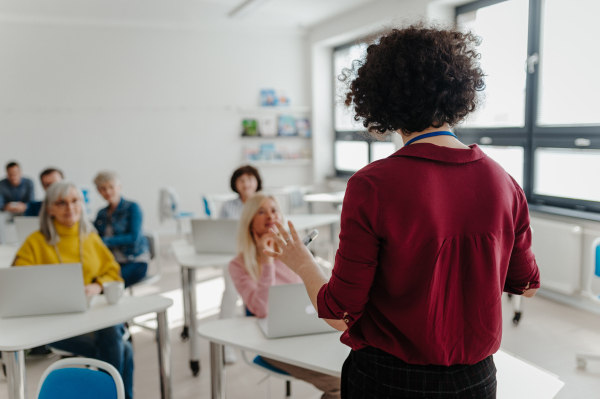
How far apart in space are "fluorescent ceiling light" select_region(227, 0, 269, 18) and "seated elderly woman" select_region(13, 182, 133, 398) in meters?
4.34

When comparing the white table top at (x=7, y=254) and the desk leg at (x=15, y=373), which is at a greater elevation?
the white table top at (x=7, y=254)

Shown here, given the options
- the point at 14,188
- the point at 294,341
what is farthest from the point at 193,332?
the point at 14,188

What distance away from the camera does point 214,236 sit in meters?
3.34

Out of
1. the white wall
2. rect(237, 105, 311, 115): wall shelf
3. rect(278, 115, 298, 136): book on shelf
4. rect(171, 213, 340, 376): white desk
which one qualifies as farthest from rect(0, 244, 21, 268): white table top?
rect(278, 115, 298, 136): book on shelf

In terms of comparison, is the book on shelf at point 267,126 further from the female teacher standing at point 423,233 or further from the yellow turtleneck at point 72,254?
the female teacher standing at point 423,233

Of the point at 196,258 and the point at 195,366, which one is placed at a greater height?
the point at 196,258

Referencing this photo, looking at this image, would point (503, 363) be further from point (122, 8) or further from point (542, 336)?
point (122, 8)

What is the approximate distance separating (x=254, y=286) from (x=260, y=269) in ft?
0.50

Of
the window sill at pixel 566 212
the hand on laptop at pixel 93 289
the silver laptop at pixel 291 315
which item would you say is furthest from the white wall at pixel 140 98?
the silver laptop at pixel 291 315

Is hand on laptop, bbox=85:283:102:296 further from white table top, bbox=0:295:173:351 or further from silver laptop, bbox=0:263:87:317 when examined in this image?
silver laptop, bbox=0:263:87:317

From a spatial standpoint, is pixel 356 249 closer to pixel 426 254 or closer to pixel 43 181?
pixel 426 254

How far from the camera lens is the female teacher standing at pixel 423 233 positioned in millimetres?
952

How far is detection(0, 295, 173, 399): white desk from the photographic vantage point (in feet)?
6.29

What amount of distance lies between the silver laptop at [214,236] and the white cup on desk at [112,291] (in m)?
1.04
